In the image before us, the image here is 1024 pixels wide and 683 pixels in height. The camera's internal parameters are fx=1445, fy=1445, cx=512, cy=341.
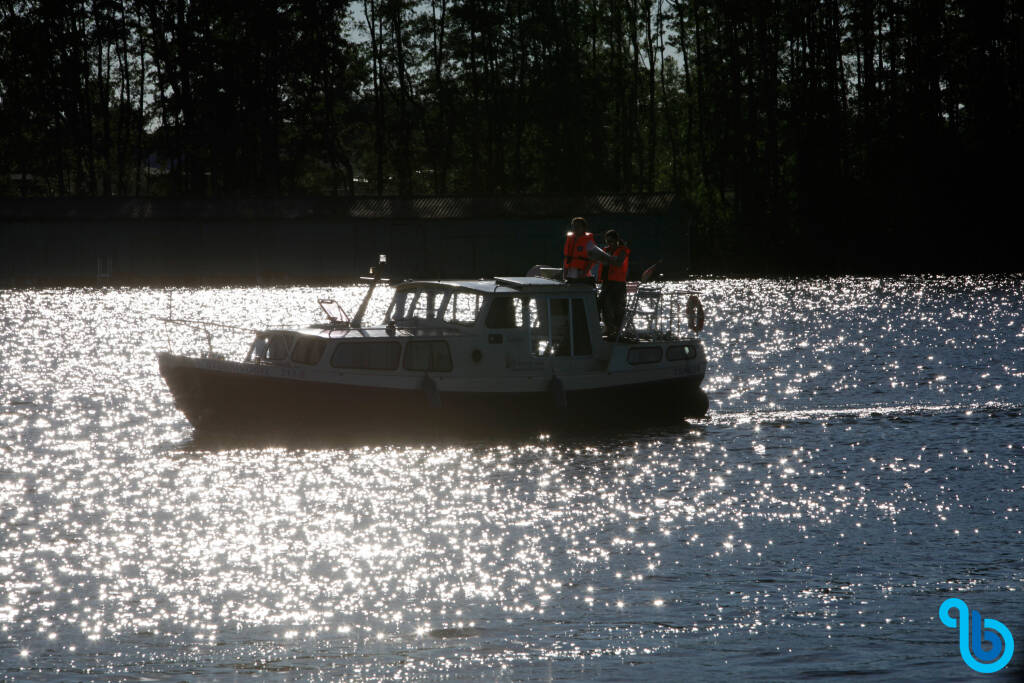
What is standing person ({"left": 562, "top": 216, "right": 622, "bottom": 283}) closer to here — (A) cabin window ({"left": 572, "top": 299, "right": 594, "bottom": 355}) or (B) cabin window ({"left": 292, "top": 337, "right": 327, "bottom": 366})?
(A) cabin window ({"left": 572, "top": 299, "right": 594, "bottom": 355})

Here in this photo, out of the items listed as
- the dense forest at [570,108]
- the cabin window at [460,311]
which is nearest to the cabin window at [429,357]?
the cabin window at [460,311]

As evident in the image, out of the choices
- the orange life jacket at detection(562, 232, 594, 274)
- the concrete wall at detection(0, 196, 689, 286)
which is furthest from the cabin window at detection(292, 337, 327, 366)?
the concrete wall at detection(0, 196, 689, 286)

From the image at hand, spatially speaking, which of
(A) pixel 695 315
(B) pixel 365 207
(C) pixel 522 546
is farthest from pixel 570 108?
(C) pixel 522 546

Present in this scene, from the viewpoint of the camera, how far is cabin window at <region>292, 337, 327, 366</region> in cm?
2792

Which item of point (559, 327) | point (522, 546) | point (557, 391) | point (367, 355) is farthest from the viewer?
point (559, 327)

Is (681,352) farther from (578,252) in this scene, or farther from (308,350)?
(308,350)

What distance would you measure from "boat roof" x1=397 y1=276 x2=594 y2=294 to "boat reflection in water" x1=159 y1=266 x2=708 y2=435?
3cm

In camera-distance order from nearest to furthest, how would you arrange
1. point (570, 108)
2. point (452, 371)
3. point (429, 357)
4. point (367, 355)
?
point (367, 355) → point (429, 357) → point (452, 371) → point (570, 108)

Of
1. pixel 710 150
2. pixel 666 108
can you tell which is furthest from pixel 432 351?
pixel 666 108

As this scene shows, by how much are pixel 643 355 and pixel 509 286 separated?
10.9ft

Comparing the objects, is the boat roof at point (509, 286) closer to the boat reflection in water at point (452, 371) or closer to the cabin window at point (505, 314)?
the boat reflection in water at point (452, 371)

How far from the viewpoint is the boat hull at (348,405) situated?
27.8 meters

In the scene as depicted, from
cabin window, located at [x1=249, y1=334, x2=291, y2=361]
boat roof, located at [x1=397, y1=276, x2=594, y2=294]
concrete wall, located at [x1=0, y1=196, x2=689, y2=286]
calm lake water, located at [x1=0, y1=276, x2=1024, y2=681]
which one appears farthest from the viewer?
concrete wall, located at [x1=0, y1=196, x2=689, y2=286]

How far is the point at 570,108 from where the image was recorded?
111438mm
